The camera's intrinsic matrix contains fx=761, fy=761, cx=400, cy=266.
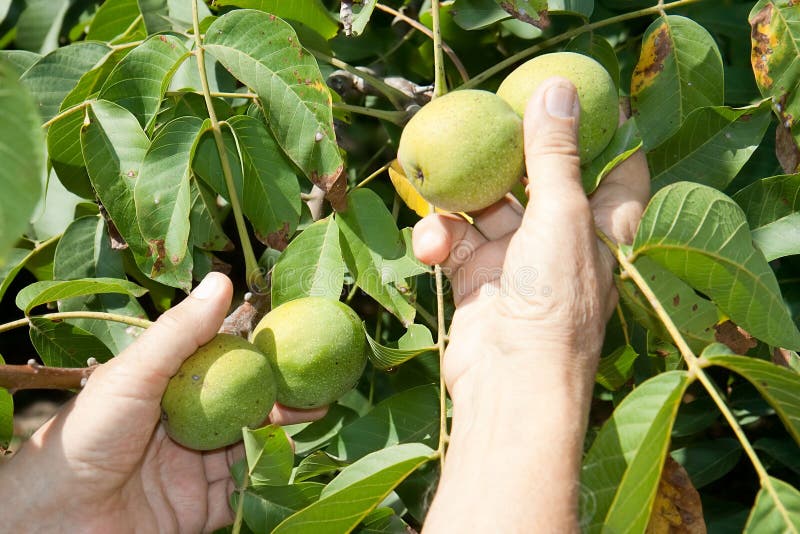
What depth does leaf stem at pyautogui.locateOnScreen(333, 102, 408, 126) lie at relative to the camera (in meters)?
1.80

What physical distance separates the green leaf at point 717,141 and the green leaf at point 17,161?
130 cm

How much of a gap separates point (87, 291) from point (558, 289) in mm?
979

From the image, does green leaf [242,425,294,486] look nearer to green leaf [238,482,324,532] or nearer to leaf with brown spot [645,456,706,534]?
green leaf [238,482,324,532]

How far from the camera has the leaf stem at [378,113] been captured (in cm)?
180

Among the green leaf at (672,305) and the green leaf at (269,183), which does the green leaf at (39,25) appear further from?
the green leaf at (672,305)

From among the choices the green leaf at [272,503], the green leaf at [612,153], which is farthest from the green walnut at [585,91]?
the green leaf at [272,503]

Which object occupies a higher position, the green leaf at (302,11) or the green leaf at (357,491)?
the green leaf at (302,11)

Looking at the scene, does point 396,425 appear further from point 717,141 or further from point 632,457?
point 717,141

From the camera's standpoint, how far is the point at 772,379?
3.88ft

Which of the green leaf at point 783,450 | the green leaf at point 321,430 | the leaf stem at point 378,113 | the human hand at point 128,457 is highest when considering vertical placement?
the leaf stem at point 378,113

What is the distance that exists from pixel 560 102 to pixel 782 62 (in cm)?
60

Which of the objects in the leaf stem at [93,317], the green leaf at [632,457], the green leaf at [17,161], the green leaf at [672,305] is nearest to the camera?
the green leaf at [17,161]

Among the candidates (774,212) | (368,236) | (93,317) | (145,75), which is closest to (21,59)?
(145,75)

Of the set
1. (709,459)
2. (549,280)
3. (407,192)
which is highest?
(549,280)
